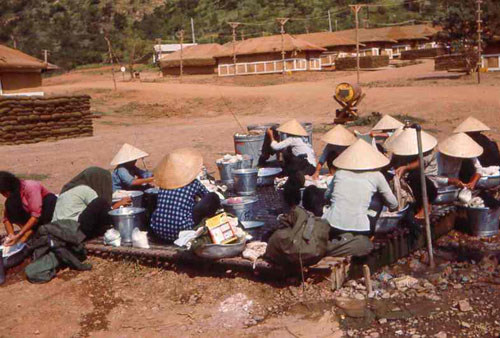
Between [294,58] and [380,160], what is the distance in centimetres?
3370

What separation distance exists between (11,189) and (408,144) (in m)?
4.13

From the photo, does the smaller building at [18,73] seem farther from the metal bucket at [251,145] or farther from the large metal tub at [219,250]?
the large metal tub at [219,250]

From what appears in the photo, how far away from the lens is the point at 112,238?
6023 mm

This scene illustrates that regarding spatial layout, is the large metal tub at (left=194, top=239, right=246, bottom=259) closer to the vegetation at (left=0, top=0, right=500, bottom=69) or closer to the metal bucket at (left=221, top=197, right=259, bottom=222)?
the metal bucket at (left=221, top=197, right=259, bottom=222)

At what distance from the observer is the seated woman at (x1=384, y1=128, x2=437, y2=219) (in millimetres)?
6219

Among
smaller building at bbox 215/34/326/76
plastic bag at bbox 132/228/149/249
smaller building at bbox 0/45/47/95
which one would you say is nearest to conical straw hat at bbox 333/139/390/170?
plastic bag at bbox 132/228/149/249

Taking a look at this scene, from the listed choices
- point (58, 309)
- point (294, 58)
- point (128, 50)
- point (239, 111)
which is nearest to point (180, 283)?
point (58, 309)

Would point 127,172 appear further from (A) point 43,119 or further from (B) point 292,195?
(A) point 43,119

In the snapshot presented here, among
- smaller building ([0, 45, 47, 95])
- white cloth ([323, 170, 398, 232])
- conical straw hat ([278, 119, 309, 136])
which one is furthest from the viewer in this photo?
smaller building ([0, 45, 47, 95])

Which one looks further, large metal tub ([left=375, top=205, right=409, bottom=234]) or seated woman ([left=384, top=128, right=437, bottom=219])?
seated woman ([left=384, top=128, right=437, bottom=219])

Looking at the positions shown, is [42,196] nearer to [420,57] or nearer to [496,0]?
[496,0]

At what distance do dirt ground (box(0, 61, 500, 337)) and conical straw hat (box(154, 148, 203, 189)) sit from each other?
850 millimetres

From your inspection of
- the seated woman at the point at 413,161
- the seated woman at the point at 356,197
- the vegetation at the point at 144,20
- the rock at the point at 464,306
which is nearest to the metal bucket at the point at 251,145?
the seated woman at the point at 413,161

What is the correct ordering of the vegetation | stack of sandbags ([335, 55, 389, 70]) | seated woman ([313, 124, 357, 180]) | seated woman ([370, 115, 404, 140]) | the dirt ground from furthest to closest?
the vegetation
stack of sandbags ([335, 55, 389, 70])
seated woman ([370, 115, 404, 140])
seated woman ([313, 124, 357, 180])
the dirt ground
